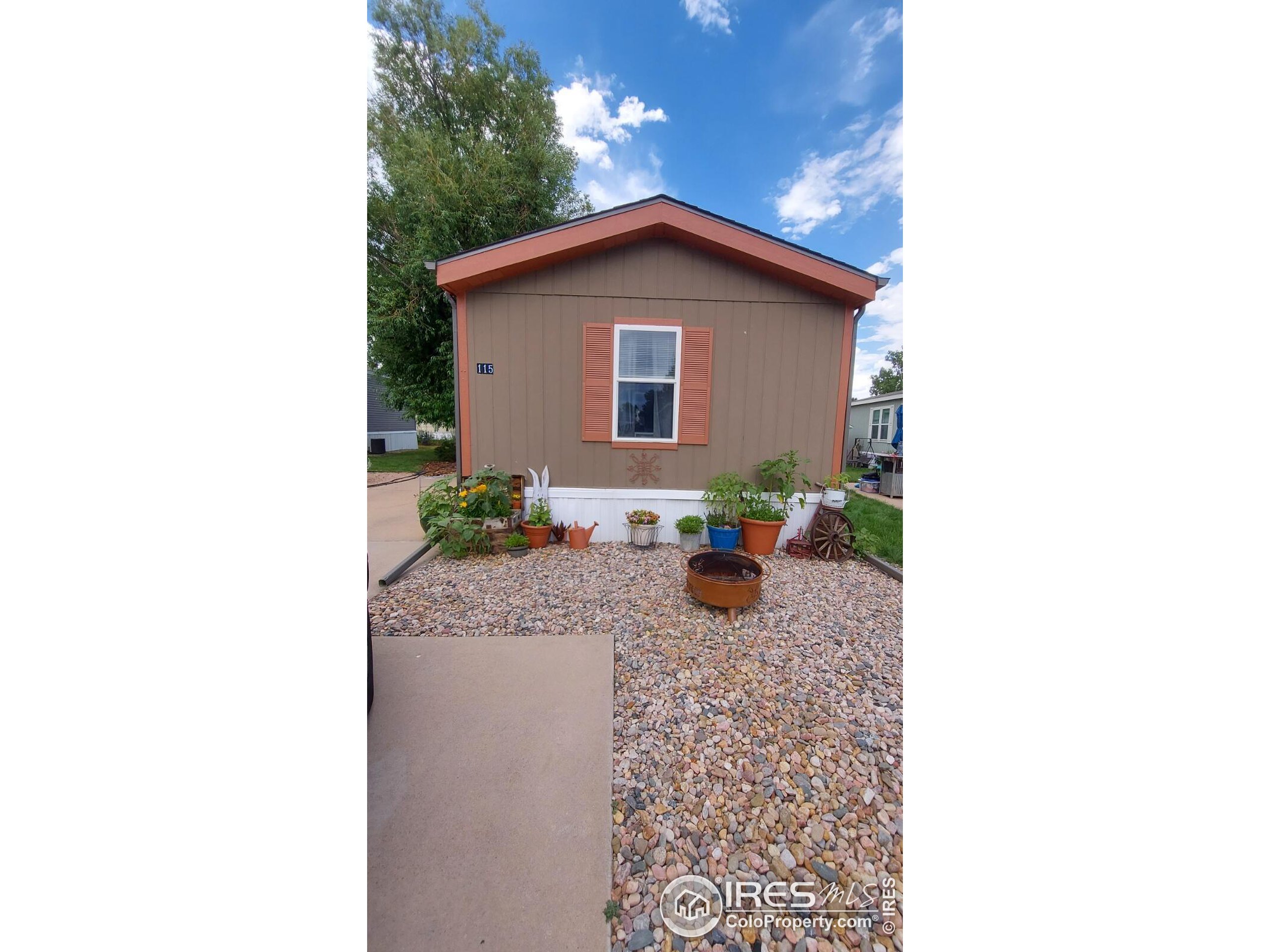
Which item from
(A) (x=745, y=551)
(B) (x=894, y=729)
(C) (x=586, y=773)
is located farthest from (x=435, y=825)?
(A) (x=745, y=551)

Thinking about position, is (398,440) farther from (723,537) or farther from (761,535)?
(761,535)

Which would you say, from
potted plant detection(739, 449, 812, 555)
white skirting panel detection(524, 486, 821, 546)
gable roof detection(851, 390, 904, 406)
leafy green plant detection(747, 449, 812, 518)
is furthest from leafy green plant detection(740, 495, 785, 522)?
gable roof detection(851, 390, 904, 406)

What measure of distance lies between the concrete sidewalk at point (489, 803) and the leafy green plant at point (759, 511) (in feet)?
7.53

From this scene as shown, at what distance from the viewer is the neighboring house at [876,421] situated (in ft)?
40.0

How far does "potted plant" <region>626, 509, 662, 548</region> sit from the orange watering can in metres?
0.43

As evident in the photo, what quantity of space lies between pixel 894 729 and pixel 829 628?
818 millimetres

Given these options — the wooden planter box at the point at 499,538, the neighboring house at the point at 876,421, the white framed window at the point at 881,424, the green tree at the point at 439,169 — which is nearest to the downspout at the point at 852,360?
the wooden planter box at the point at 499,538

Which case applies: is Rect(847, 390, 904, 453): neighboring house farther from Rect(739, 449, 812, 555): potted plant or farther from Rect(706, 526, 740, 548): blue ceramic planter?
Rect(706, 526, 740, 548): blue ceramic planter

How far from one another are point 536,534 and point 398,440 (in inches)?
606

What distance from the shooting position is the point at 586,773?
4.64 ft

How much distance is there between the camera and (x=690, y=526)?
3.85m

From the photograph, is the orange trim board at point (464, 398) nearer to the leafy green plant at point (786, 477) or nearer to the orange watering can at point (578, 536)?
the orange watering can at point (578, 536)

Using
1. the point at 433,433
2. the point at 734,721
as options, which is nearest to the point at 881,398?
the point at 734,721
